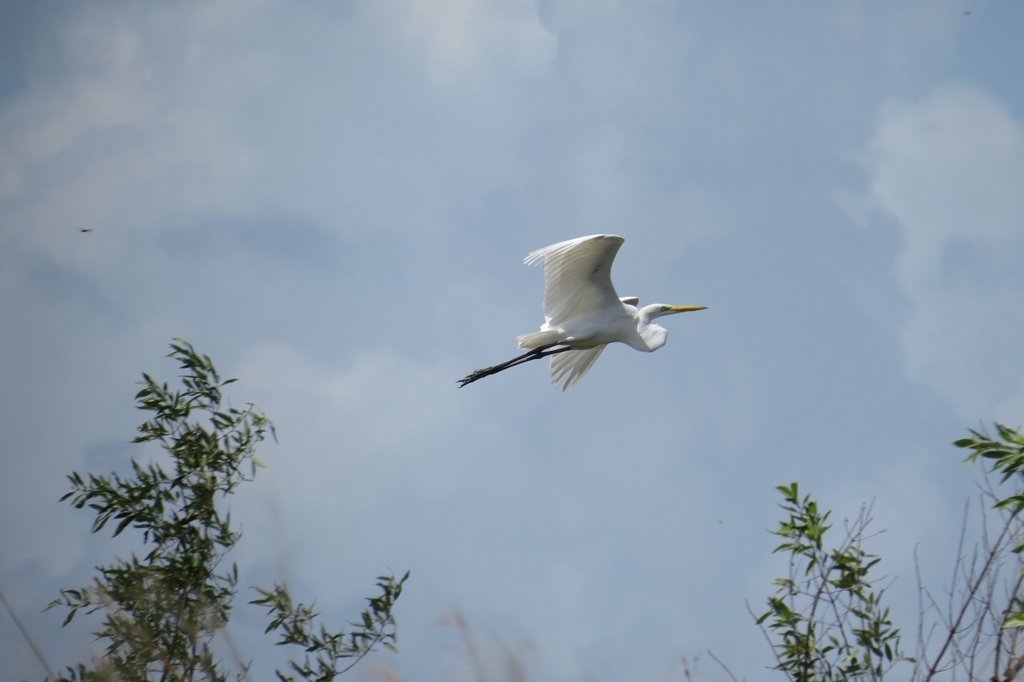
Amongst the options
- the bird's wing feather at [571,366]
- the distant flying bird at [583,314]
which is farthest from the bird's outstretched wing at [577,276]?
the bird's wing feather at [571,366]

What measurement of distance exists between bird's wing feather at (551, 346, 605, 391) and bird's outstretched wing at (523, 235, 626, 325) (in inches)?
31.8

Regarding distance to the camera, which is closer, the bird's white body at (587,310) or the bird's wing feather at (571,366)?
the bird's white body at (587,310)

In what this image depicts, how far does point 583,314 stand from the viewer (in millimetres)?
6754

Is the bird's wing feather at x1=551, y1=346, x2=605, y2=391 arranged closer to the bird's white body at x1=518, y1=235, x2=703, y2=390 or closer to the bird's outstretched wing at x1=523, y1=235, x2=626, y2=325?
the bird's white body at x1=518, y1=235, x2=703, y2=390

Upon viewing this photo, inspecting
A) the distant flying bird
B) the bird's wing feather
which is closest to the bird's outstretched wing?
the distant flying bird

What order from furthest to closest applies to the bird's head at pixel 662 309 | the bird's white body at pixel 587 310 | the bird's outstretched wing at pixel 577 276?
the bird's head at pixel 662 309, the bird's white body at pixel 587 310, the bird's outstretched wing at pixel 577 276

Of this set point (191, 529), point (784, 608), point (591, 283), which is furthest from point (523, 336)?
point (784, 608)

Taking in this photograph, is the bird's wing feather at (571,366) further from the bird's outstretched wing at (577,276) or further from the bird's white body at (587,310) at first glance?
the bird's outstretched wing at (577,276)

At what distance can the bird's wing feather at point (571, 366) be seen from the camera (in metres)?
7.53

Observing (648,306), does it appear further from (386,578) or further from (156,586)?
(156,586)

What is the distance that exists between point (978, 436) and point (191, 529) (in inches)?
151

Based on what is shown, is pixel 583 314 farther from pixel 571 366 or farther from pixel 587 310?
pixel 571 366

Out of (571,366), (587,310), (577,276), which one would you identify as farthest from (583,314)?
(571,366)

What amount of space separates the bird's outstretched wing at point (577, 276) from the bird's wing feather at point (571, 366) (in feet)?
2.65
